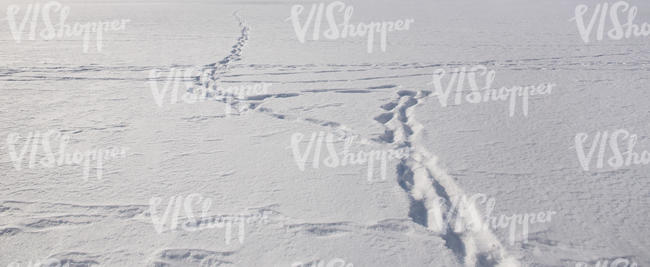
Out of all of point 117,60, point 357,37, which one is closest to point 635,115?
point 357,37

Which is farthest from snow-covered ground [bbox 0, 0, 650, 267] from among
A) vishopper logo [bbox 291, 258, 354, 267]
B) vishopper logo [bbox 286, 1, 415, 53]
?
vishopper logo [bbox 286, 1, 415, 53]

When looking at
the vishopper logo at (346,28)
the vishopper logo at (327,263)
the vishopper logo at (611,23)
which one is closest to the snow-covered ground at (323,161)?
the vishopper logo at (327,263)

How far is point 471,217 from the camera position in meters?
1.77

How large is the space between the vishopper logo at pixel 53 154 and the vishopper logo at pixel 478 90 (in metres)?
2.10

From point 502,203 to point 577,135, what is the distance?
1020mm

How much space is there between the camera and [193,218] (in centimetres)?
175

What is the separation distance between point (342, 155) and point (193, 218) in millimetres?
864

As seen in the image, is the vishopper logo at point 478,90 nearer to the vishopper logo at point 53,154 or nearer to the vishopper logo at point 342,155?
the vishopper logo at point 342,155

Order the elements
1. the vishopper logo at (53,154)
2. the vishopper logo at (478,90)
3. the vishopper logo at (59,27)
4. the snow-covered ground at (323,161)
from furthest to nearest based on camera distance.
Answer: the vishopper logo at (59,27)
the vishopper logo at (478,90)
the vishopper logo at (53,154)
the snow-covered ground at (323,161)

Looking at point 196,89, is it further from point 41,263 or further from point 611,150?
point 611,150

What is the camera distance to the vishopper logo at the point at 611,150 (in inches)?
88.4

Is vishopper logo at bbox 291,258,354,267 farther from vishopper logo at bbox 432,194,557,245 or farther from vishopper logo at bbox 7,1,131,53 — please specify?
vishopper logo at bbox 7,1,131,53

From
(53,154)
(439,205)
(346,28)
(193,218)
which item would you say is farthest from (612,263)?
(346,28)

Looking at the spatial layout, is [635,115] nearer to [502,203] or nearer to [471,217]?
[502,203]
